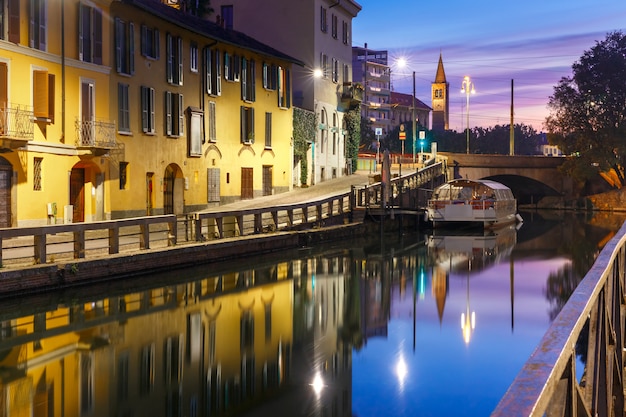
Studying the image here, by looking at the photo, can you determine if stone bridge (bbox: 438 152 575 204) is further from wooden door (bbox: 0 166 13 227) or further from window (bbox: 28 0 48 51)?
wooden door (bbox: 0 166 13 227)

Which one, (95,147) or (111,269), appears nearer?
(111,269)

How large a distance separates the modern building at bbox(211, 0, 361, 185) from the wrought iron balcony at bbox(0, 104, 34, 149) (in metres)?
25.5

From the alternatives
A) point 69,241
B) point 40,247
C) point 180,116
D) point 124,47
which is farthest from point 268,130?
point 40,247

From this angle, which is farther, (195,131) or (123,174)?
(195,131)

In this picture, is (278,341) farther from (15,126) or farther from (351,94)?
→ (351,94)

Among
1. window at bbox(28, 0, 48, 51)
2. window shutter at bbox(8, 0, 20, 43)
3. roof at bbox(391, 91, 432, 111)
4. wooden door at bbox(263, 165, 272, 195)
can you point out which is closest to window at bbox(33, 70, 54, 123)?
window at bbox(28, 0, 48, 51)

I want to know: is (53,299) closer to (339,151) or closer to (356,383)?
(356,383)

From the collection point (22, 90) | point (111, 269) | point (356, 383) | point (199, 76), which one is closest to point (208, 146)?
point (199, 76)

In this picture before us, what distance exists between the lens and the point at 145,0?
36906 millimetres

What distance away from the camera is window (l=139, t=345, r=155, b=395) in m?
12.0

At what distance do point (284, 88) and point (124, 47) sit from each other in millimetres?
16650

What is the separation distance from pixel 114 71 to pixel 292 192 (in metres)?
17.9

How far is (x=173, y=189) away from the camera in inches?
1550

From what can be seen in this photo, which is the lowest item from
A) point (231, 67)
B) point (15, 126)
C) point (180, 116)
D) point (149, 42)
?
point (15, 126)
